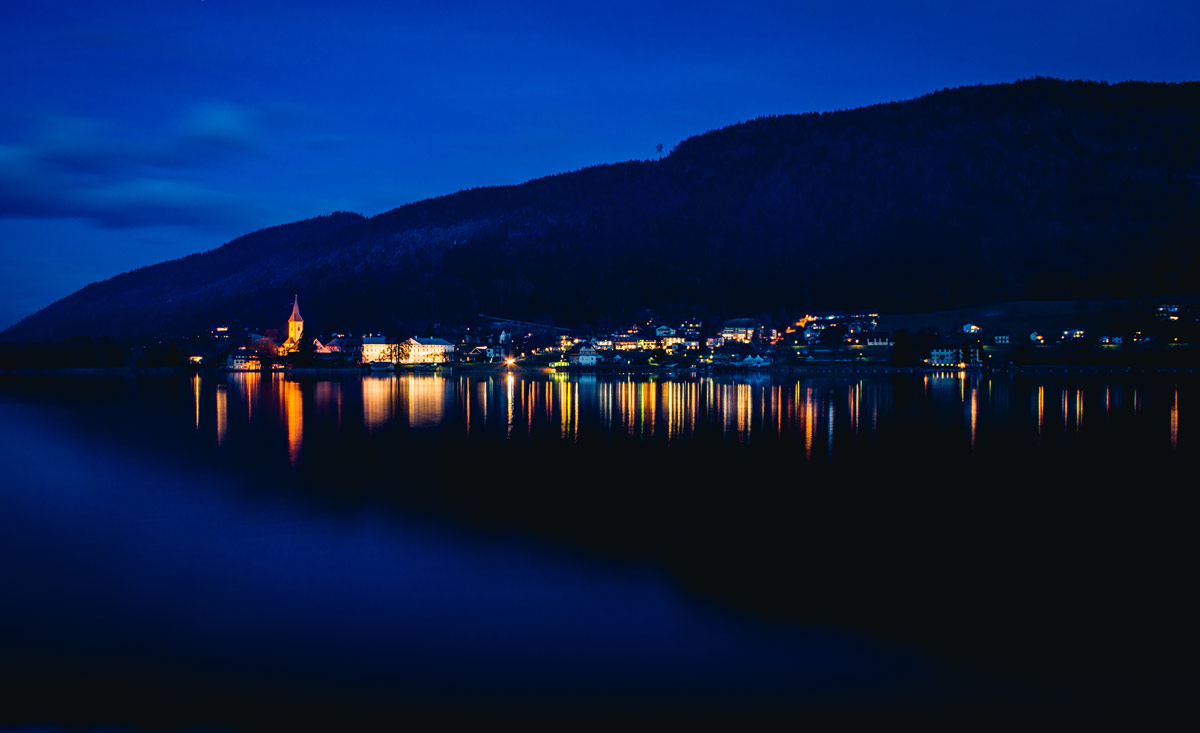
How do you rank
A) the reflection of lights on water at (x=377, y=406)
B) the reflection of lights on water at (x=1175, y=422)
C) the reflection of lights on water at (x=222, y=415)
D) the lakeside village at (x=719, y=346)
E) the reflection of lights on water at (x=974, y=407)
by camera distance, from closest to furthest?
1. the reflection of lights on water at (x=1175, y=422)
2. the reflection of lights on water at (x=974, y=407)
3. the reflection of lights on water at (x=222, y=415)
4. the reflection of lights on water at (x=377, y=406)
5. the lakeside village at (x=719, y=346)

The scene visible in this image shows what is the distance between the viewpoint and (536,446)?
1723cm

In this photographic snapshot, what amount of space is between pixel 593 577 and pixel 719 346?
71.1m

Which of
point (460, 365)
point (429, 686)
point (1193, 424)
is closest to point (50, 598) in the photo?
point (429, 686)

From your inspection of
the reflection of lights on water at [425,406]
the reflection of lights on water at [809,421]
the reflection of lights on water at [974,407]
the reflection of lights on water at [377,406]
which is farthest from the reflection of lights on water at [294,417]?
the reflection of lights on water at [974,407]

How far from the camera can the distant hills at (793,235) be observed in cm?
9975

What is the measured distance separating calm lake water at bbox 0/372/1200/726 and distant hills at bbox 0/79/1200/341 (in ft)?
268

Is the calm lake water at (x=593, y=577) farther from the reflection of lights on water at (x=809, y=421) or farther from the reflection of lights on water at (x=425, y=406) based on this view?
the reflection of lights on water at (x=425, y=406)

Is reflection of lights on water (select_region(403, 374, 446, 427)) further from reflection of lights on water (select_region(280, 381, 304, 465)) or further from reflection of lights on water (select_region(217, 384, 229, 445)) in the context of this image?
reflection of lights on water (select_region(217, 384, 229, 445))

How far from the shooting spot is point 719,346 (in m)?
77.9

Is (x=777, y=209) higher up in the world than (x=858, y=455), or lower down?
higher up

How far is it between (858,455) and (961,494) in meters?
3.84

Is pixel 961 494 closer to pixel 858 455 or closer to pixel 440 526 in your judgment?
pixel 858 455

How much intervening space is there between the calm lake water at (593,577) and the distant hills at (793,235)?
268ft

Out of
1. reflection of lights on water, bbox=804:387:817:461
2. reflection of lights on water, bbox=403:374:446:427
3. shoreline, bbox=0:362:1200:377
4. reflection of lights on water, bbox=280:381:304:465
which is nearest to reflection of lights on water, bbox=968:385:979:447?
reflection of lights on water, bbox=804:387:817:461
